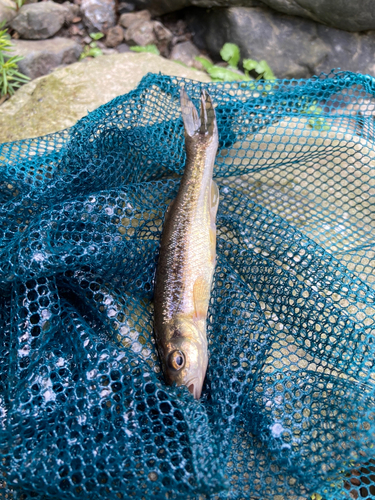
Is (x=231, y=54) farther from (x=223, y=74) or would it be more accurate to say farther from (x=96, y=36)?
(x=96, y=36)

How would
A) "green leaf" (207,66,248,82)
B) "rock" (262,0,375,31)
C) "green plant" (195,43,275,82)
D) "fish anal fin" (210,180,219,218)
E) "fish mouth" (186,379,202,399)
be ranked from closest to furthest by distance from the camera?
1. "fish mouth" (186,379,202,399)
2. "fish anal fin" (210,180,219,218)
3. "rock" (262,0,375,31)
4. "green leaf" (207,66,248,82)
5. "green plant" (195,43,275,82)

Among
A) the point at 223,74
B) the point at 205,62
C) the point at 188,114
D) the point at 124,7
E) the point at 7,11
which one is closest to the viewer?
the point at 188,114

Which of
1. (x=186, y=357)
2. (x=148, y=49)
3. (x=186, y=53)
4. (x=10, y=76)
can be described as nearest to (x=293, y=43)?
(x=186, y=53)

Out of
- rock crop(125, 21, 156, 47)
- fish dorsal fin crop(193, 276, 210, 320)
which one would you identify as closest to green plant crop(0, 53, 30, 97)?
rock crop(125, 21, 156, 47)

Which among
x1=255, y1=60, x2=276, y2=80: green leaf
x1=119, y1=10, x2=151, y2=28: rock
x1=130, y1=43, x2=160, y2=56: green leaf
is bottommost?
x1=255, y1=60, x2=276, y2=80: green leaf

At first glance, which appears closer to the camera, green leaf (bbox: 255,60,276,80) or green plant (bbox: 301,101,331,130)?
green plant (bbox: 301,101,331,130)

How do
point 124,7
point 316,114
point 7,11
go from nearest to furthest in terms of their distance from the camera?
point 316,114 → point 7,11 → point 124,7

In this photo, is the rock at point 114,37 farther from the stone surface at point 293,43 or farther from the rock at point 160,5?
the stone surface at point 293,43

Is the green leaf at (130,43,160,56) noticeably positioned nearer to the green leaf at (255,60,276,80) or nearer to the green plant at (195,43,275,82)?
the green plant at (195,43,275,82)
